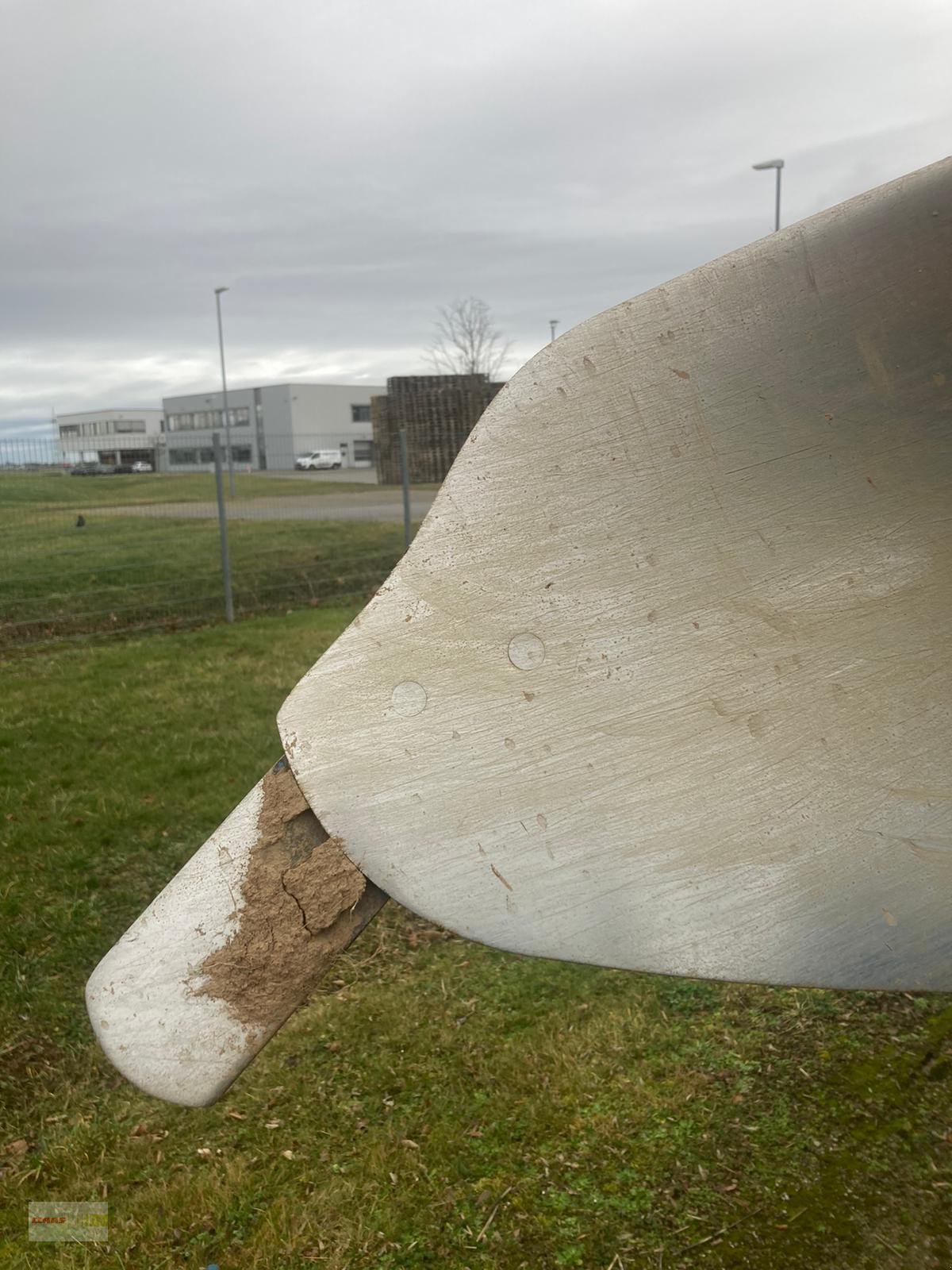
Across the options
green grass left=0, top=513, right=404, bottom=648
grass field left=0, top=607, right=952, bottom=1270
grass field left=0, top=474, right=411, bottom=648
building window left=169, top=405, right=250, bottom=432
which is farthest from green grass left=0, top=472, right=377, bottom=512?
building window left=169, top=405, right=250, bottom=432

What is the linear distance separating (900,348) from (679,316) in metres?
0.30

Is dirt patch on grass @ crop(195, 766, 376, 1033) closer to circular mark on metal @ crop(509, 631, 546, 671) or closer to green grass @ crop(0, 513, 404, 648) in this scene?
circular mark on metal @ crop(509, 631, 546, 671)

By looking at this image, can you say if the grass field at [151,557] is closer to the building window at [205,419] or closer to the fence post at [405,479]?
the fence post at [405,479]

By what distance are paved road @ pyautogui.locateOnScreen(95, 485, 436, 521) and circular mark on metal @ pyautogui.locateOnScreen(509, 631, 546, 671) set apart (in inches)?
307

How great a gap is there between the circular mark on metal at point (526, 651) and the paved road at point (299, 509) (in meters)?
7.79

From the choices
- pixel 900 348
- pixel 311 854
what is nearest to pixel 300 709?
pixel 311 854

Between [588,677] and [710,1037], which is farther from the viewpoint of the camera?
[710,1037]

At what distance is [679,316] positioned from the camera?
1.49 m

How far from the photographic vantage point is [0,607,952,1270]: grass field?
206 cm

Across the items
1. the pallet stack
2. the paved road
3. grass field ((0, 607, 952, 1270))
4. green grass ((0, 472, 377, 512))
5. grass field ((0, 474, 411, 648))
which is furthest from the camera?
the pallet stack

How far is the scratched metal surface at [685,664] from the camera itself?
1486 mm

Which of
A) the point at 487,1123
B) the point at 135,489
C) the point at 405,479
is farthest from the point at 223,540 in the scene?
the point at 487,1123

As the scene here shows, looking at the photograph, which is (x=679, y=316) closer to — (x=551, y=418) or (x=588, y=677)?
(x=551, y=418)

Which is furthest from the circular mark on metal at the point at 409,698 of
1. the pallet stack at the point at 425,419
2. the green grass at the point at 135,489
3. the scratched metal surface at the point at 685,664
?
the pallet stack at the point at 425,419
